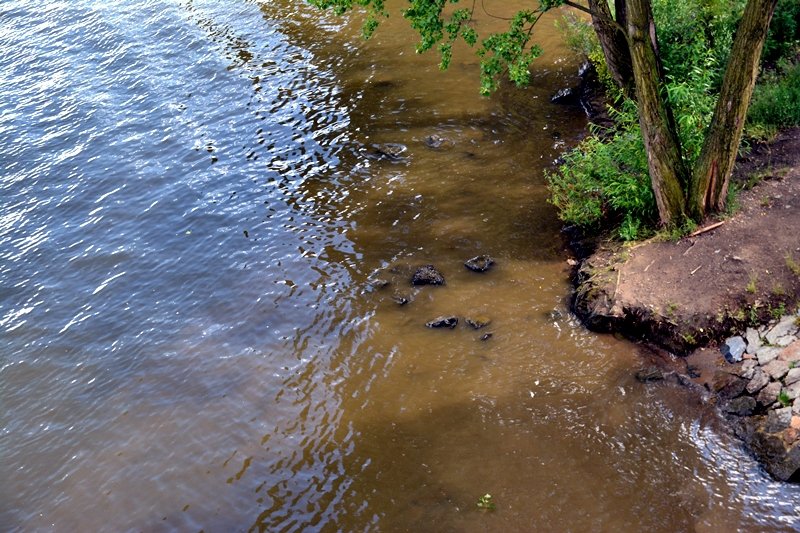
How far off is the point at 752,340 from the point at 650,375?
1295mm

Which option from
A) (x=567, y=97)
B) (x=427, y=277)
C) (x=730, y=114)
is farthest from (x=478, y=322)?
(x=567, y=97)

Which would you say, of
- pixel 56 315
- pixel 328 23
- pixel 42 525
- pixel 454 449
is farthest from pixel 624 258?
pixel 328 23

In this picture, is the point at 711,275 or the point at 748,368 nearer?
the point at 748,368

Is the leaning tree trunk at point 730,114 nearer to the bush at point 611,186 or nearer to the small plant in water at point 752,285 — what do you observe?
the bush at point 611,186

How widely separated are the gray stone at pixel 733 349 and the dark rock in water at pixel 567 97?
7.69m

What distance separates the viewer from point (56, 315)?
40.8 feet

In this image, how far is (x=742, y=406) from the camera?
27.9ft

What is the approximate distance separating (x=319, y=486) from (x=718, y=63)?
32.3 ft

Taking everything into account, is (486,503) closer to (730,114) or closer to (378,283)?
(378,283)

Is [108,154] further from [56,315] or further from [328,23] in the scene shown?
[328,23]

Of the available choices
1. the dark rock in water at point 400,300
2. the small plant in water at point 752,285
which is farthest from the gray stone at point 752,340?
the dark rock in water at point 400,300

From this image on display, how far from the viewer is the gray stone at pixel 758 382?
8555 mm

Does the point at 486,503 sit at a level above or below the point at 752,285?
below

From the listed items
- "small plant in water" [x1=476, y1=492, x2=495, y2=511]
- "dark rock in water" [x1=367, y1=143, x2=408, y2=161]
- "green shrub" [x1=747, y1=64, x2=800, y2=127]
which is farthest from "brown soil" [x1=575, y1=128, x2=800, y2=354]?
"dark rock in water" [x1=367, y1=143, x2=408, y2=161]
